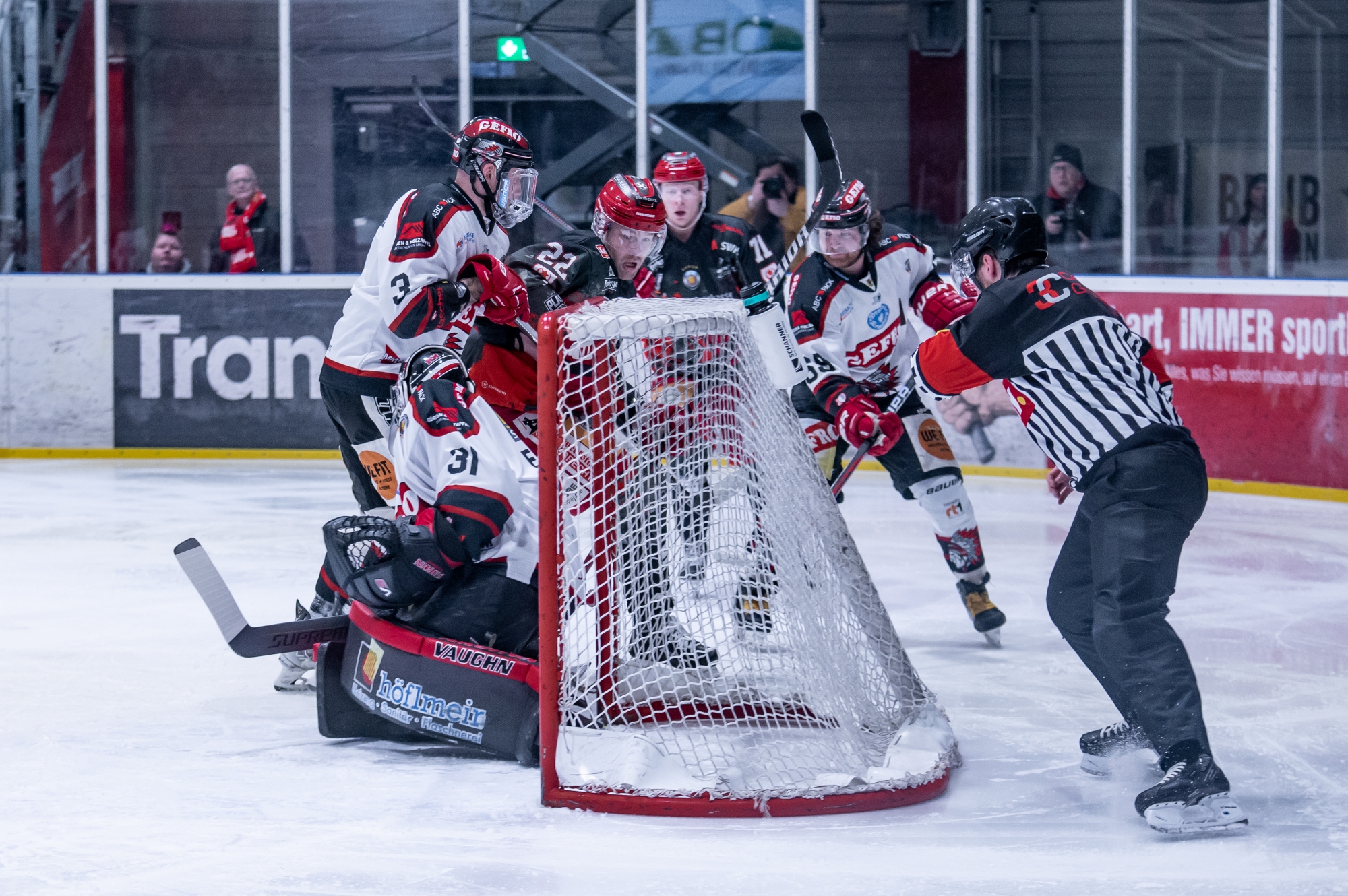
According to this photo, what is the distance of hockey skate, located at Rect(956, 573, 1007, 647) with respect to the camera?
4.08m

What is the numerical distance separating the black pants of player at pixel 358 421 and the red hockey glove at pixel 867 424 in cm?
116

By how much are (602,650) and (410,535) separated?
1.48 feet

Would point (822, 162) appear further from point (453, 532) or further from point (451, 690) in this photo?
point (451, 690)

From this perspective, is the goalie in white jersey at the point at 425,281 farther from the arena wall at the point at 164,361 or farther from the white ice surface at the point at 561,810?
the arena wall at the point at 164,361

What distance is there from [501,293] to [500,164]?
370 millimetres

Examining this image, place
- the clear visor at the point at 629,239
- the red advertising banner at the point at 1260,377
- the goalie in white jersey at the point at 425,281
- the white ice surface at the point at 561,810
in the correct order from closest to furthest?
the white ice surface at the point at 561,810 < the goalie in white jersey at the point at 425,281 < the clear visor at the point at 629,239 < the red advertising banner at the point at 1260,377

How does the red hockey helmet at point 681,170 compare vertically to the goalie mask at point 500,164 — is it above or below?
above

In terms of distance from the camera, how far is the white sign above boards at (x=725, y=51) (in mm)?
8078

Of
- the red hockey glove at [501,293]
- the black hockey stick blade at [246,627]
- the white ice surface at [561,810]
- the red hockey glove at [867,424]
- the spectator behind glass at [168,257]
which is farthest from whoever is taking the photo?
the spectator behind glass at [168,257]

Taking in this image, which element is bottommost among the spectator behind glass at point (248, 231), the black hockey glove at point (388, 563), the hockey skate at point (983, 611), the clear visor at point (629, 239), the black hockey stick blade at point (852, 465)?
the hockey skate at point (983, 611)

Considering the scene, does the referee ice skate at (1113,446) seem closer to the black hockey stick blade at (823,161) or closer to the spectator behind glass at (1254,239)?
the black hockey stick blade at (823,161)

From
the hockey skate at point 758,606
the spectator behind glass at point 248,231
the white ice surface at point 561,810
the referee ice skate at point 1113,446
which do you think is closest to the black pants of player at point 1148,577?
the referee ice skate at point 1113,446

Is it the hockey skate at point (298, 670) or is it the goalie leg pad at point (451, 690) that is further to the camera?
the hockey skate at point (298, 670)

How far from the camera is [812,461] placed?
318 cm
